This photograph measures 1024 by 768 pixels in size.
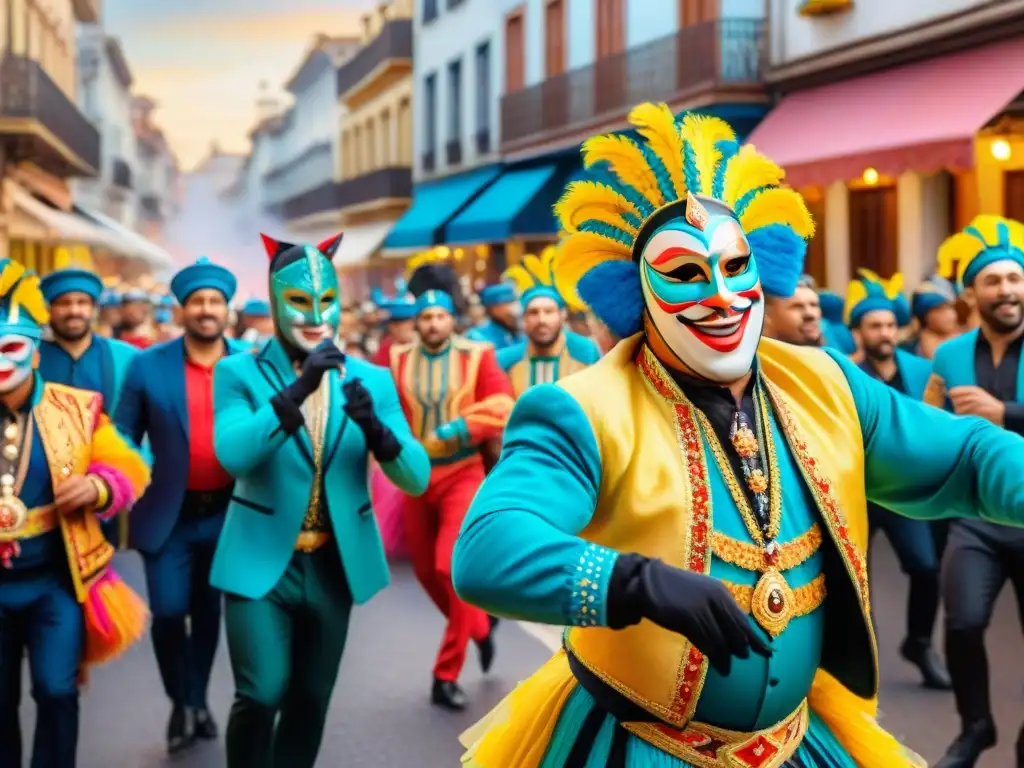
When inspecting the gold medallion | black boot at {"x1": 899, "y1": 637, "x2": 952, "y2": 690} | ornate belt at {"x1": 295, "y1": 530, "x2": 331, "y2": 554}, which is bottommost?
black boot at {"x1": 899, "y1": 637, "x2": 952, "y2": 690}

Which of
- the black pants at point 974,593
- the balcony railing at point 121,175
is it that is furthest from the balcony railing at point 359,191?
the black pants at point 974,593

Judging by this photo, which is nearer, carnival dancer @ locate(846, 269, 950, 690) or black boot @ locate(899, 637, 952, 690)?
black boot @ locate(899, 637, 952, 690)

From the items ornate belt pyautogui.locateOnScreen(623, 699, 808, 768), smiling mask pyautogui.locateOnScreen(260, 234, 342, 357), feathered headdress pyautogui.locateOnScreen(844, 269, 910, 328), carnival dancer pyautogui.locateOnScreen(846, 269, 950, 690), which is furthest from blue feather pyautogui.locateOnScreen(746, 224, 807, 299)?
feathered headdress pyautogui.locateOnScreen(844, 269, 910, 328)

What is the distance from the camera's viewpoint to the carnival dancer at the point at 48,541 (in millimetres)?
5152

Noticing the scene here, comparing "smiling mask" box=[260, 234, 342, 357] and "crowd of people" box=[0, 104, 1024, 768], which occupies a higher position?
"smiling mask" box=[260, 234, 342, 357]

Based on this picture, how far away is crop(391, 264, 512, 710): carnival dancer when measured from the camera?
720 centimetres

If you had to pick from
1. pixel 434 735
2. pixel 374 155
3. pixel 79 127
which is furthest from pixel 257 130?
pixel 434 735

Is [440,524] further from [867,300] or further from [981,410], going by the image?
[981,410]

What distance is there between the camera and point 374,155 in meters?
45.6

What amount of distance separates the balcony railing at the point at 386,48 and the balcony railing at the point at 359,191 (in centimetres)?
308

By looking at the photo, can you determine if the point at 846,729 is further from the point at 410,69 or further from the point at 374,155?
the point at 374,155

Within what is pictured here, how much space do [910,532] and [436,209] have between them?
25860 millimetres

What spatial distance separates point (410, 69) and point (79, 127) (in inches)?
407

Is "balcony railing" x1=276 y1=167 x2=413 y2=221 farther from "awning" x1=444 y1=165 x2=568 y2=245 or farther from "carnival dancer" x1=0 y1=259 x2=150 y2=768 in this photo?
"carnival dancer" x1=0 y1=259 x2=150 y2=768
